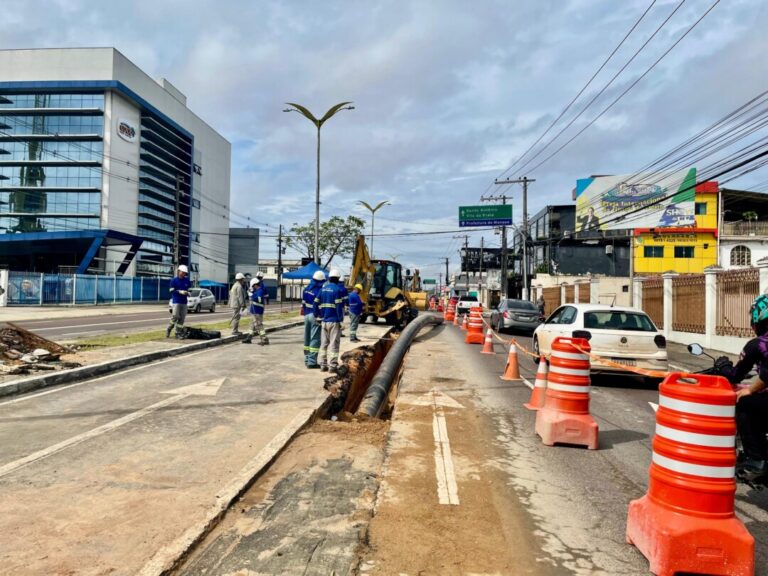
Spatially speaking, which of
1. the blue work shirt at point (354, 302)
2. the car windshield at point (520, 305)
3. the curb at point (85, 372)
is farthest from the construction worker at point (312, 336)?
the car windshield at point (520, 305)

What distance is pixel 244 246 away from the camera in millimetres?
104062

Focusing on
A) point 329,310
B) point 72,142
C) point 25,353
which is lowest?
point 25,353

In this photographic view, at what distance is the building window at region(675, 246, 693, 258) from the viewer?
4669cm

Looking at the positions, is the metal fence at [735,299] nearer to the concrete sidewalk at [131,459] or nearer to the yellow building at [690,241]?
the concrete sidewalk at [131,459]

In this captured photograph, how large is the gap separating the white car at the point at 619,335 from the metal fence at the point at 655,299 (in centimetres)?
1292

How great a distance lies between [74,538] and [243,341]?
11.5 m

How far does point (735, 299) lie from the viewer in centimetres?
1580

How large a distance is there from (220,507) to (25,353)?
25.2ft

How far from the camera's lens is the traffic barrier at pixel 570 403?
5738mm

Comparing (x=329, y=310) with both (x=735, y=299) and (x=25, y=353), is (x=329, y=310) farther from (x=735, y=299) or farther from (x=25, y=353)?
(x=735, y=299)

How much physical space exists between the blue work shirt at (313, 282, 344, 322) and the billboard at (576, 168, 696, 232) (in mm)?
40943

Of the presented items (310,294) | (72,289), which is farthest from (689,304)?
(72,289)

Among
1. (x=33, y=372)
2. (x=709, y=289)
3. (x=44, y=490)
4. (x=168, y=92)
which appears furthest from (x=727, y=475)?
(x=168, y=92)

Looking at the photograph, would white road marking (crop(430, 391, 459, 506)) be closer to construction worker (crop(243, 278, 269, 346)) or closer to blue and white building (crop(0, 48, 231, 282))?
construction worker (crop(243, 278, 269, 346))
